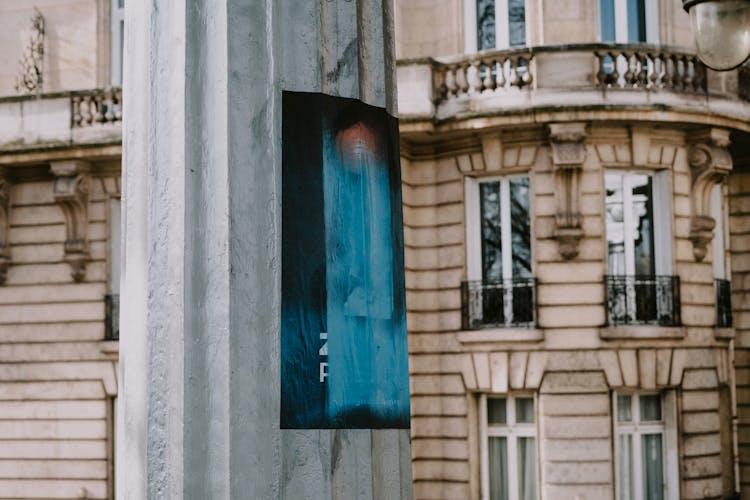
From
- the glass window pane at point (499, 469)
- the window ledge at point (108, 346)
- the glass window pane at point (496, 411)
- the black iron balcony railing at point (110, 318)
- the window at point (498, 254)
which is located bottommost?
the glass window pane at point (499, 469)

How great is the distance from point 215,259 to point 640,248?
16062 millimetres

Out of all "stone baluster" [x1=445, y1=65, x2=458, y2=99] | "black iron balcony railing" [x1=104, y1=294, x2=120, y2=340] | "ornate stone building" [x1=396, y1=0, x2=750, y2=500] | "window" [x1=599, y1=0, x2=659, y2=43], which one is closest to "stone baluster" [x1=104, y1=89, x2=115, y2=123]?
"black iron balcony railing" [x1=104, y1=294, x2=120, y2=340]

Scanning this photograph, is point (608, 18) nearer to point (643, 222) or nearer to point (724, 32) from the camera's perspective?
point (643, 222)

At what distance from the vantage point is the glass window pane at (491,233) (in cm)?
1914

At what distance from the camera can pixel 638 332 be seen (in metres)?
18.2

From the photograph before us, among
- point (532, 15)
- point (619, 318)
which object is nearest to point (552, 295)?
point (619, 318)

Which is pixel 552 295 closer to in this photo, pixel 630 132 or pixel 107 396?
pixel 630 132

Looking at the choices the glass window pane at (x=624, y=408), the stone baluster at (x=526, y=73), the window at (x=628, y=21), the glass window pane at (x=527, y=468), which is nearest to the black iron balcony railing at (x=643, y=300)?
the glass window pane at (x=624, y=408)

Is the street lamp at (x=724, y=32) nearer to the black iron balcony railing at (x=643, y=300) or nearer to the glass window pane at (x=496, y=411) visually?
the black iron balcony railing at (x=643, y=300)

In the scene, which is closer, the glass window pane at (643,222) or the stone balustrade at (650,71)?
the stone balustrade at (650,71)

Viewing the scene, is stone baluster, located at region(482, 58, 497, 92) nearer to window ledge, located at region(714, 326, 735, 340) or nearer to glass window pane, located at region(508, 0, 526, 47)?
glass window pane, located at region(508, 0, 526, 47)

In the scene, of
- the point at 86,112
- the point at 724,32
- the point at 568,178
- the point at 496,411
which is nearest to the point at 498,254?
the point at 568,178

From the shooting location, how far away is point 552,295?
1845 centimetres

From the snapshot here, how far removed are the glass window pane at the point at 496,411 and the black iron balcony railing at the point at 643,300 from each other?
219cm
